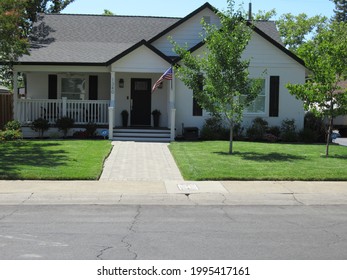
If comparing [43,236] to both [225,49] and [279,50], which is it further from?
[279,50]

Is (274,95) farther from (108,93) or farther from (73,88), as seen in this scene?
(73,88)

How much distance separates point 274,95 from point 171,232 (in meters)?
16.8

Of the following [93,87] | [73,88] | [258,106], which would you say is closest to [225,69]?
[258,106]

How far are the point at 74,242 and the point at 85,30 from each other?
20.9 meters

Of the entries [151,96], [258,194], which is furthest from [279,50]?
[258,194]

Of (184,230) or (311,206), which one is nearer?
(184,230)

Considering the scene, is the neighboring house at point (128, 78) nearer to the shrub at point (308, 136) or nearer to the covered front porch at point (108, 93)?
the covered front porch at point (108, 93)

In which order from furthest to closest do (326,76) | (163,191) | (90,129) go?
(90,129) → (326,76) → (163,191)

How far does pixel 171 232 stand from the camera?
7.11 meters

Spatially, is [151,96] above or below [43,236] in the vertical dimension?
above

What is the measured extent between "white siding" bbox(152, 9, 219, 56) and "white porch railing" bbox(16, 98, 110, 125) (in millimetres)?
4217

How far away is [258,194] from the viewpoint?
10.5 m

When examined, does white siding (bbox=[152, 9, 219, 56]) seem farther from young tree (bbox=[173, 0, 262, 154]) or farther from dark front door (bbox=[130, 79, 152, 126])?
young tree (bbox=[173, 0, 262, 154])

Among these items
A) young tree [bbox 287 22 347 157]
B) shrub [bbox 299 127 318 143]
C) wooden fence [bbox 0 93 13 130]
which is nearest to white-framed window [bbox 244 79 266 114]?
shrub [bbox 299 127 318 143]
